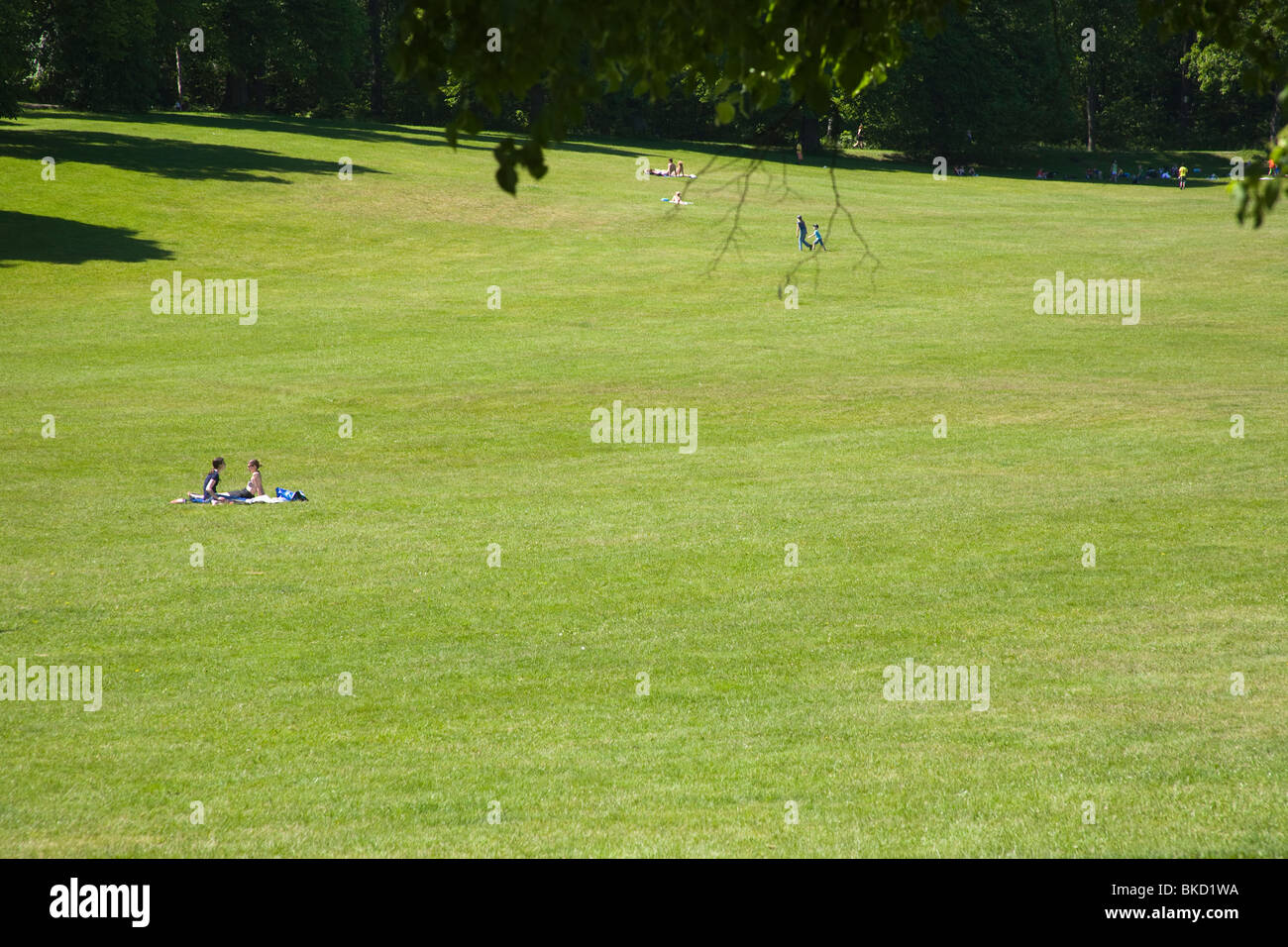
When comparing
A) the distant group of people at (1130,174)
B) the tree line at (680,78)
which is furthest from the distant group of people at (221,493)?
the distant group of people at (1130,174)

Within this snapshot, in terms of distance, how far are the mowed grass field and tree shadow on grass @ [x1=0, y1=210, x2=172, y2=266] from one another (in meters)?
0.32

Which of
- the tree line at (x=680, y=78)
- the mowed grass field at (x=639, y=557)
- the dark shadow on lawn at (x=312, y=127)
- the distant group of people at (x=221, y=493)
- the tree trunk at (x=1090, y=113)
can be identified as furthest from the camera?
the tree trunk at (x=1090, y=113)

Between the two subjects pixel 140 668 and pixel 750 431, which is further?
pixel 750 431

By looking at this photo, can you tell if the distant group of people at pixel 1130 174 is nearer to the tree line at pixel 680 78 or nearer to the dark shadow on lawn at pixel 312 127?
the tree line at pixel 680 78

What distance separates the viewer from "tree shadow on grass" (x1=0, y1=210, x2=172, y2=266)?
6084 cm

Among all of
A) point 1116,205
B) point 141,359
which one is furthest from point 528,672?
point 1116,205

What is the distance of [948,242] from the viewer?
2783 inches

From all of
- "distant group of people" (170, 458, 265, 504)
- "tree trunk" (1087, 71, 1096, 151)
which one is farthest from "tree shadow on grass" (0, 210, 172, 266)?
"tree trunk" (1087, 71, 1096, 151)

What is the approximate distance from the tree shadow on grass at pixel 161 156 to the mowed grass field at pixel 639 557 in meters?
14.2

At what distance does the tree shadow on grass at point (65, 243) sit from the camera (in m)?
60.8

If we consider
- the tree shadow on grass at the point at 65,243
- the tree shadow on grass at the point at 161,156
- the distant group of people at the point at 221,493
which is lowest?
the distant group of people at the point at 221,493

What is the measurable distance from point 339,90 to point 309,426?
9055 centimetres

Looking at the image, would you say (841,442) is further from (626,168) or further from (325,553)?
(626,168)

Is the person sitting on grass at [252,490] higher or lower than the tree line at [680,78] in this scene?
lower
